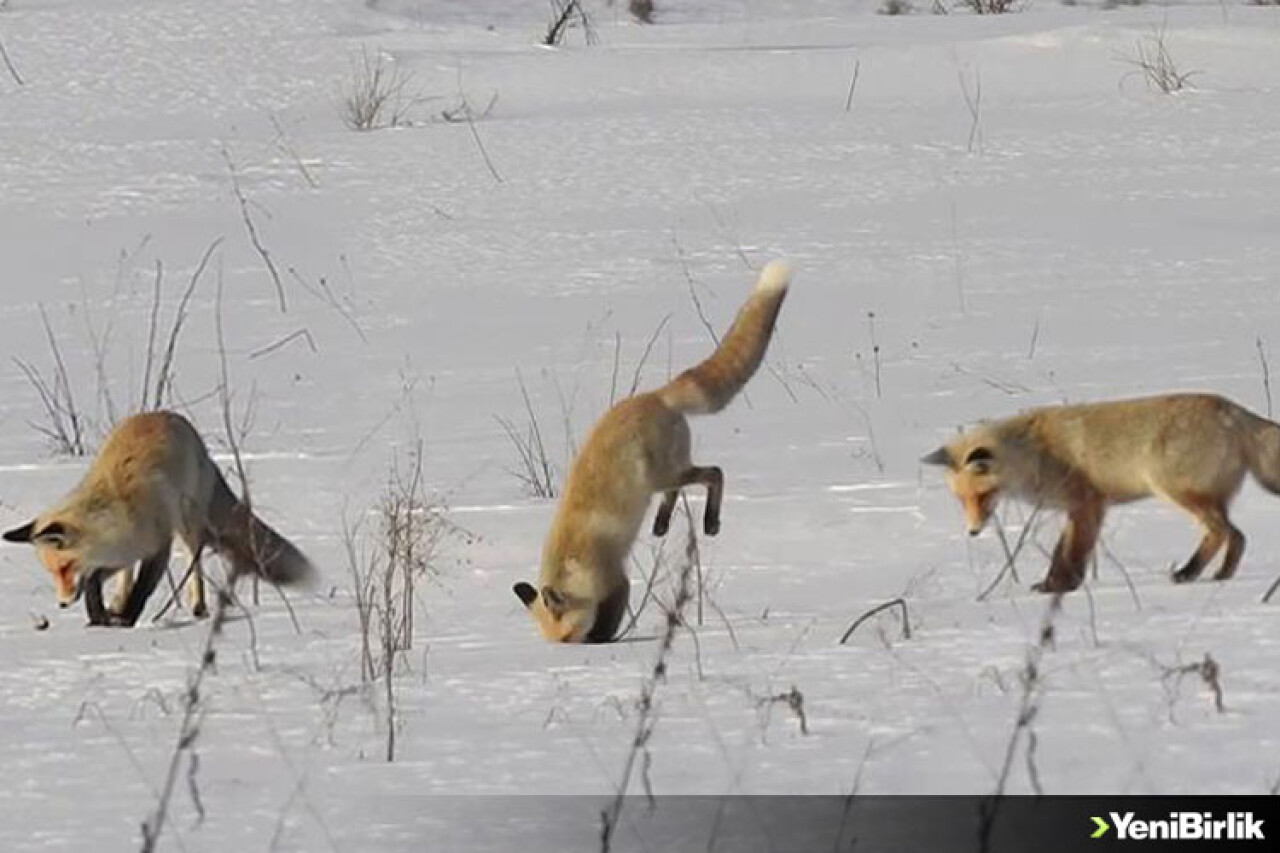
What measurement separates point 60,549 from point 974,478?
2853mm

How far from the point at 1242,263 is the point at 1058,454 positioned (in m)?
5.33

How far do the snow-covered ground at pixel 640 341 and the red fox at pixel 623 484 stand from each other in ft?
0.80

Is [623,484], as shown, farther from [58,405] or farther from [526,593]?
[58,405]

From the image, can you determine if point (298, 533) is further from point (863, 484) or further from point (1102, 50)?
point (1102, 50)

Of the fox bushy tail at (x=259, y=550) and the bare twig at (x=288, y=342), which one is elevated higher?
A: the fox bushy tail at (x=259, y=550)

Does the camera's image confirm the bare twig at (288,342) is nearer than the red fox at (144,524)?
No

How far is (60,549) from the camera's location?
29.0 ft

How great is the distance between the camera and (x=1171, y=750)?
5055mm

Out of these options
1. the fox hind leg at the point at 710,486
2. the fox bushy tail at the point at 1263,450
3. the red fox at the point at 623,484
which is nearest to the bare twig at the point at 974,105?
the red fox at the point at 623,484

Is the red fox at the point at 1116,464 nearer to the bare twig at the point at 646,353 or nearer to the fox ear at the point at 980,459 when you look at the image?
the fox ear at the point at 980,459

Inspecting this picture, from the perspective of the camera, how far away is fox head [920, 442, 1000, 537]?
8.70 meters

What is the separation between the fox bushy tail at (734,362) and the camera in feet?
30.3

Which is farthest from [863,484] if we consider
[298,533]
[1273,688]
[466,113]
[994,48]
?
[994,48]

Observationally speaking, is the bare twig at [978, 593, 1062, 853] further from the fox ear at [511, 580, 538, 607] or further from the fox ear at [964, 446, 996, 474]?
the fox ear at [964, 446, 996, 474]
